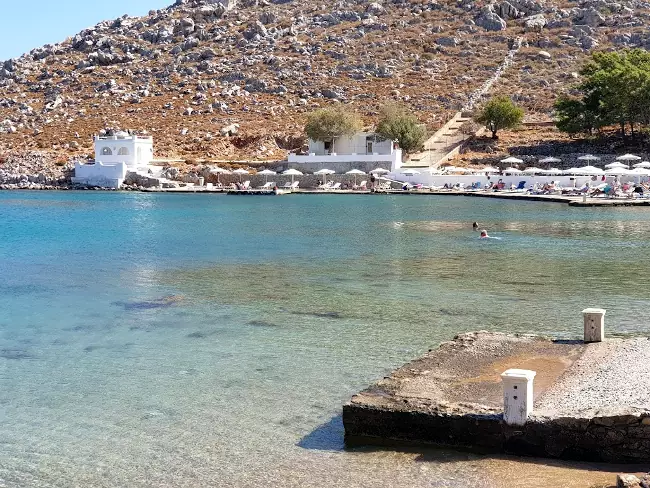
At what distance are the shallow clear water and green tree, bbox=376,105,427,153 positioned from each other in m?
35.7

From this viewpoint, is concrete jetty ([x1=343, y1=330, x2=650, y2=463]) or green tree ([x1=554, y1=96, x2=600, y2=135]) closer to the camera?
concrete jetty ([x1=343, y1=330, x2=650, y2=463])

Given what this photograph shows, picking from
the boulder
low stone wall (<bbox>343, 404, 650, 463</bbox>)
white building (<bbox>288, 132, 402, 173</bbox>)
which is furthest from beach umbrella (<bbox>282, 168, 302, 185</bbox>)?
low stone wall (<bbox>343, 404, 650, 463</bbox>)

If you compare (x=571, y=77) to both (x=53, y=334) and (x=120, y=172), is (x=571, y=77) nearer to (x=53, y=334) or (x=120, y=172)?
(x=120, y=172)

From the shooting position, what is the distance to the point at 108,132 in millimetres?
91125

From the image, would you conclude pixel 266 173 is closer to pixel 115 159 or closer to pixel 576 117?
pixel 115 159

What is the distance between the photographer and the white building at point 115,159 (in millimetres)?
81000

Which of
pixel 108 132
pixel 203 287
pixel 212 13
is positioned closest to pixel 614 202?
pixel 203 287

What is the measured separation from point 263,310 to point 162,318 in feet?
7.94

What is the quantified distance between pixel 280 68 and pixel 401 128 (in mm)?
36447

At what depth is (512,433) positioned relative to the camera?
10688 mm

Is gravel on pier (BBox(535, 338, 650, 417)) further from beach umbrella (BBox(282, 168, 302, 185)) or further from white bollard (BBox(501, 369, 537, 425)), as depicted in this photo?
beach umbrella (BBox(282, 168, 302, 185))

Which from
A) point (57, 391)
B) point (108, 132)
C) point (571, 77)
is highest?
point (571, 77)

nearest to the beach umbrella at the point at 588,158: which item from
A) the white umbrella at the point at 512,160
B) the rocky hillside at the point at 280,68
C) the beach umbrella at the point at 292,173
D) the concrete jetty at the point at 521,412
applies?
the white umbrella at the point at 512,160

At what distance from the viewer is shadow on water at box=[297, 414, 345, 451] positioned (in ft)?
37.0
